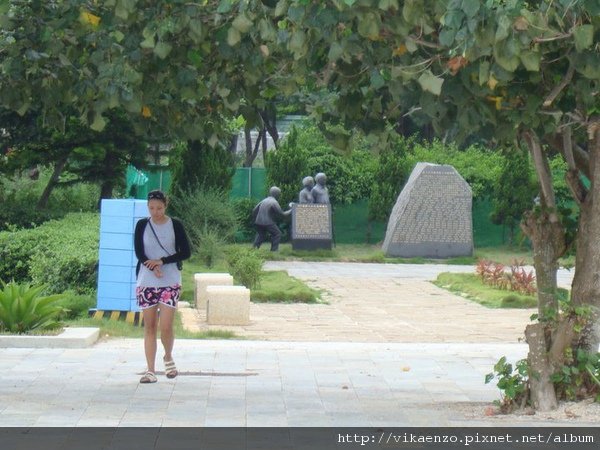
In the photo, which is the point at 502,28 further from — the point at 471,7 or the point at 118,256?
the point at 118,256

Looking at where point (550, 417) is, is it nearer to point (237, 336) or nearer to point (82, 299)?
point (237, 336)

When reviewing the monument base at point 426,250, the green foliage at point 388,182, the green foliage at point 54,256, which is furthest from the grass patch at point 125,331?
the green foliage at point 388,182

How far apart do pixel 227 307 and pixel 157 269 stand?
5739mm

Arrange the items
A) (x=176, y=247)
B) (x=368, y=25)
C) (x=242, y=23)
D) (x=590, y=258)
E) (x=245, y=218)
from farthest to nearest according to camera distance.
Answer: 1. (x=245, y=218)
2. (x=176, y=247)
3. (x=590, y=258)
4. (x=242, y=23)
5. (x=368, y=25)

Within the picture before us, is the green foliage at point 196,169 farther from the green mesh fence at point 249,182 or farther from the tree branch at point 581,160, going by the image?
the tree branch at point 581,160

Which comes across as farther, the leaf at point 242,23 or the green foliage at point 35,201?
the green foliage at point 35,201

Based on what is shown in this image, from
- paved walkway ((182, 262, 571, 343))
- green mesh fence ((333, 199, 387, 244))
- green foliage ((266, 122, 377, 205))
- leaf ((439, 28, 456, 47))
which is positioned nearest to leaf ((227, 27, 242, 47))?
leaf ((439, 28, 456, 47))

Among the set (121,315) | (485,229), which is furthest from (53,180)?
(485,229)

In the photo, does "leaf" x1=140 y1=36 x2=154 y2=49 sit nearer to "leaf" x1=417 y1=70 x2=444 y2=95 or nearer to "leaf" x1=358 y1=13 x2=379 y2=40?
"leaf" x1=358 y1=13 x2=379 y2=40

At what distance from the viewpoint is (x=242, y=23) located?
23.3 feet

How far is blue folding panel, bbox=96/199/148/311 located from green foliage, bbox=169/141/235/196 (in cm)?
1487

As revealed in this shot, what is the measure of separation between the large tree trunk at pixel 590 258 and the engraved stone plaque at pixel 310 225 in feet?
76.0

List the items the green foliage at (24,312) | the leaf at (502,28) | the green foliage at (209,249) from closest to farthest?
1. the leaf at (502,28)
2. the green foliage at (24,312)
3. the green foliage at (209,249)

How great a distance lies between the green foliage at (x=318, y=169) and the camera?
35.4 m
